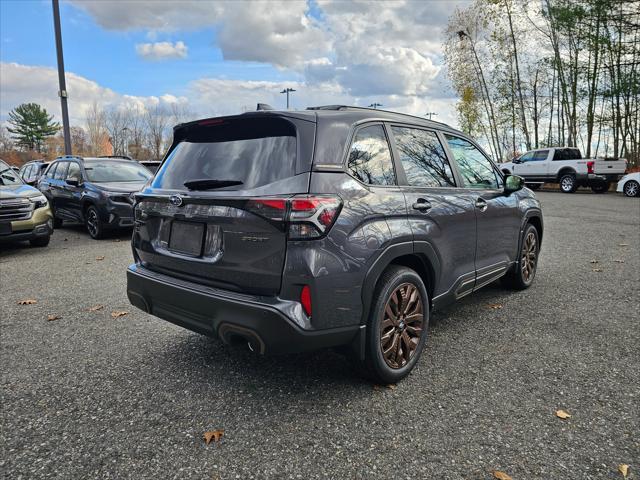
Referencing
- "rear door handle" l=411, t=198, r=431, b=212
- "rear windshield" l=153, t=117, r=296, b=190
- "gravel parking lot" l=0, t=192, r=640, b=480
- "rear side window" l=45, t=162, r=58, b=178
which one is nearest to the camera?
"gravel parking lot" l=0, t=192, r=640, b=480

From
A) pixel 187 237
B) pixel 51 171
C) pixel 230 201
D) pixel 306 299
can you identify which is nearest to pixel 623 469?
pixel 306 299

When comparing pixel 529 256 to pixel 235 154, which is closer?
pixel 235 154

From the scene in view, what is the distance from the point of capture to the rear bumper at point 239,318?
241 centimetres

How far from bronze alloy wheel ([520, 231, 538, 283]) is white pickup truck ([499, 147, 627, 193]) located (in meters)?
16.1

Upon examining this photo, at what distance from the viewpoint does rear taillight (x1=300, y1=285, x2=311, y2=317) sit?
2.43m

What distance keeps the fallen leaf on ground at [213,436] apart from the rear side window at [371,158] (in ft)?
5.32

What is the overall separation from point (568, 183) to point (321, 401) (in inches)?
844

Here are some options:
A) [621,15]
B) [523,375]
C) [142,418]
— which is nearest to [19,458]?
[142,418]

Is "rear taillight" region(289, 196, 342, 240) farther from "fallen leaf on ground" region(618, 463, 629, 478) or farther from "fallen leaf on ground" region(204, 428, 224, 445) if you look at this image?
"fallen leaf on ground" region(618, 463, 629, 478)

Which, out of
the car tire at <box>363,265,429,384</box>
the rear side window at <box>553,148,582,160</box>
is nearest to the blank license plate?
the car tire at <box>363,265,429,384</box>

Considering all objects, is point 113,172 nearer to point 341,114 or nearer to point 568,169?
point 341,114

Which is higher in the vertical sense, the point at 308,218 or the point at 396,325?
the point at 308,218

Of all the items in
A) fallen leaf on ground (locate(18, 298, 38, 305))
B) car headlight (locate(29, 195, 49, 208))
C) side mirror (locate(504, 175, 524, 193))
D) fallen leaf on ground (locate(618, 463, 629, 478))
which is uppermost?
side mirror (locate(504, 175, 524, 193))

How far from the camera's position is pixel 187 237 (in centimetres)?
284
